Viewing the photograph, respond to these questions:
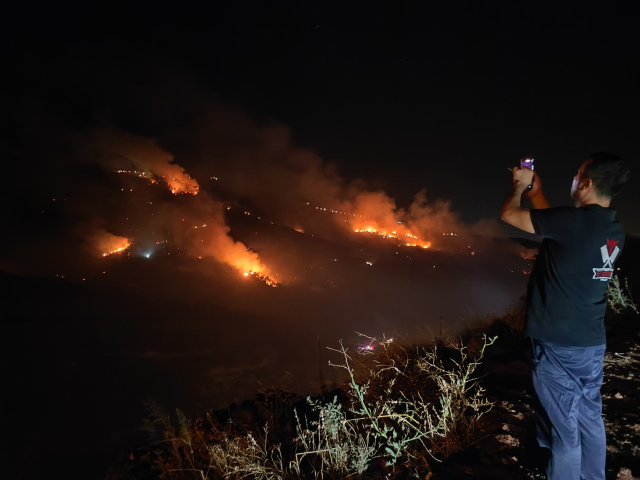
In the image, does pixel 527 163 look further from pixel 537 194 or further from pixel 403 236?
pixel 403 236

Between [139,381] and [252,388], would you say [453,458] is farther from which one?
[139,381]

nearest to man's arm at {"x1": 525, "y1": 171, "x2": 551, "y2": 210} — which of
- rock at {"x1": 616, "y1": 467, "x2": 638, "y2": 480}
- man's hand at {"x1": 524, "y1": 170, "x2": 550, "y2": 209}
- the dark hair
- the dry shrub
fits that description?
man's hand at {"x1": 524, "y1": 170, "x2": 550, "y2": 209}

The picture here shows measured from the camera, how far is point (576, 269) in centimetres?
204

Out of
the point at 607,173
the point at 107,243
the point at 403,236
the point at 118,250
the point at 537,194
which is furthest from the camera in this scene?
the point at 403,236

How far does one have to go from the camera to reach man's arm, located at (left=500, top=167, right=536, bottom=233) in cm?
210

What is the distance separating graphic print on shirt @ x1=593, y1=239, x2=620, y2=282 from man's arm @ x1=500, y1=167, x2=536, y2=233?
17.3 inches

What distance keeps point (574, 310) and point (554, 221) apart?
1.91ft

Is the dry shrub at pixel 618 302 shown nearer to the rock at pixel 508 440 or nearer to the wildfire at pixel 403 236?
the rock at pixel 508 440

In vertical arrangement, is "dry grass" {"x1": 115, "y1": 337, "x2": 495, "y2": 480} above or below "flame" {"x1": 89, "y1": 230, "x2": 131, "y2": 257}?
below

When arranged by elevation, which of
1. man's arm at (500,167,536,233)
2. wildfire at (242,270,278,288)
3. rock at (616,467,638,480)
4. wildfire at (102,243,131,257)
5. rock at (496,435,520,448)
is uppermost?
wildfire at (102,243,131,257)

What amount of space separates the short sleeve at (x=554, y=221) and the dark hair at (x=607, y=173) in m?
0.25

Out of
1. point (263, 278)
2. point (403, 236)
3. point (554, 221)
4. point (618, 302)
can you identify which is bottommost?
point (618, 302)

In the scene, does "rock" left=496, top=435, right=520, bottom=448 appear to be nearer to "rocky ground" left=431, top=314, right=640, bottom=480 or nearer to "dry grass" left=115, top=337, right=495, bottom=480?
"rocky ground" left=431, top=314, right=640, bottom=480

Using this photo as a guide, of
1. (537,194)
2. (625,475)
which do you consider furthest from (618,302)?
(537,194)
